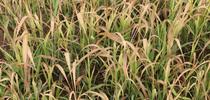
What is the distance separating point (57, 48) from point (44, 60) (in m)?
0.09

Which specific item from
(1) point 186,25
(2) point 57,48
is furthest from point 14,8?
(1) point 186,25

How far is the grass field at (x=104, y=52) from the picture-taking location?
164cm

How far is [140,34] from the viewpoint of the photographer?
1.87 metres

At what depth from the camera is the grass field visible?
1.64 m

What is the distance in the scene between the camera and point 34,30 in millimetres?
1845

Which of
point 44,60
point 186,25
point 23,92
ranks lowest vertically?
point 23,92

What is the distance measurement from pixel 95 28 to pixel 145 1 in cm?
32

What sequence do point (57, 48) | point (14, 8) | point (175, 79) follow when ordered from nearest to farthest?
point (175, 79)
point (57, 48)
point (14, 8)

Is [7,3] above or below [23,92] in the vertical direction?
above

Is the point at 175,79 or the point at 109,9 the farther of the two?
the point at 109,9

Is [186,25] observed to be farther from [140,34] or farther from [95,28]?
[95,28]

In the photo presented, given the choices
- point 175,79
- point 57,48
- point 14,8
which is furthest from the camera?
point 14,8

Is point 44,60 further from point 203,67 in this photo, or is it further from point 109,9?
point 203,67

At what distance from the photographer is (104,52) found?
167 centimetres
